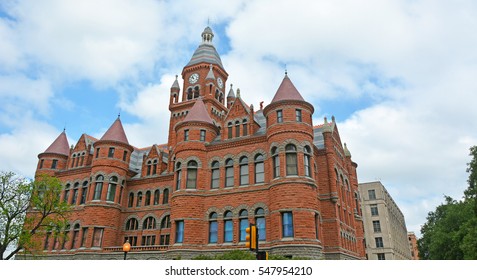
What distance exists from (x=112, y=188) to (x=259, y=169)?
1712 centimetres

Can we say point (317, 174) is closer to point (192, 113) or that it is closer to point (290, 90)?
point (290, 90)

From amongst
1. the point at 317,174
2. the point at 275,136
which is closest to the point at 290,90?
the point at 275,136

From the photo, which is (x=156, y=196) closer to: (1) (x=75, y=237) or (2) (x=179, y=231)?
(2) (x=179, y=231)

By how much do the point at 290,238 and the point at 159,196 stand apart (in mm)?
16858

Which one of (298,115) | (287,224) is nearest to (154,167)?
(298,115)

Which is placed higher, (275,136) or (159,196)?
(275,136)

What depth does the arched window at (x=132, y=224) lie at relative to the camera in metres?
37.3

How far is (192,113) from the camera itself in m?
34.5

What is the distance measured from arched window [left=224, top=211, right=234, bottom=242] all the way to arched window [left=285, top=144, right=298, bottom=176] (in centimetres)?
638

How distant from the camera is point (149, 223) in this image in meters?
36.8

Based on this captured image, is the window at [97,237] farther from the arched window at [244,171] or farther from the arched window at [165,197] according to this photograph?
the arched window at [244,171]

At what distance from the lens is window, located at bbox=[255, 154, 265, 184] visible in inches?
1164

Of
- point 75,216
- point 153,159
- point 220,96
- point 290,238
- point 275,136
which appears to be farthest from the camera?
point 220,96

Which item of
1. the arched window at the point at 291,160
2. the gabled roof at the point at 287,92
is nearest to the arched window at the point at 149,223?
the arched window at the point at 291,160
